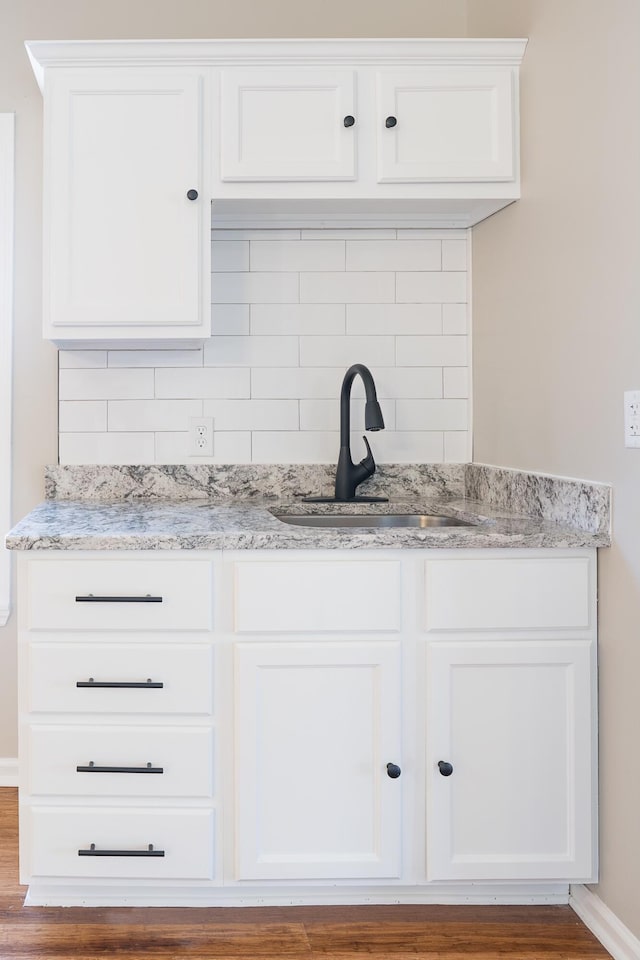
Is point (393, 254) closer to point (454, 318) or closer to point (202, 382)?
point (454, 318)

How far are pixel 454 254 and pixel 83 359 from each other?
3.88 feet

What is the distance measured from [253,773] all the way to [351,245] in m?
1.55

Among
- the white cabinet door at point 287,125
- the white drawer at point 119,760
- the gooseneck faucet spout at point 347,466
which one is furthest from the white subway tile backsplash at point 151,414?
the white drawer at point 119,760

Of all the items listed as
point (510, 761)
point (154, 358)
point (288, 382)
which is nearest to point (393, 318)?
point (288, 382)

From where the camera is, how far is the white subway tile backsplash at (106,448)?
7.81 feet

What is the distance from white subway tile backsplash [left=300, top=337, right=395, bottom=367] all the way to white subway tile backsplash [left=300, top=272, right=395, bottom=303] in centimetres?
12

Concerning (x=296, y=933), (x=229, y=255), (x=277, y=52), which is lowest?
(x=296, y=933)

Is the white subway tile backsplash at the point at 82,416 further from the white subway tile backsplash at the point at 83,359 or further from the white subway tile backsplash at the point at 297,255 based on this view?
the white subway tile backsplash at the point at 297,255

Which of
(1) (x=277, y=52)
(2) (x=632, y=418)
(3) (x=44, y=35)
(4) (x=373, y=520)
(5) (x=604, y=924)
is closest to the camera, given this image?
(2) (x=632, y=418)

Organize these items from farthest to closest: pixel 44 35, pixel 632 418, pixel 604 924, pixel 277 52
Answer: pixel 44 35, pixel 277 52, pixel 604 924, pixel 632 418

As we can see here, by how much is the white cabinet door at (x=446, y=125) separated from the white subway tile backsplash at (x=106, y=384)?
3.05 feet

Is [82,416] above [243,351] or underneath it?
underneath

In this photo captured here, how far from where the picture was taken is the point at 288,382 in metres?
2.40

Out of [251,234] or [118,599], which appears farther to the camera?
[251,234]
